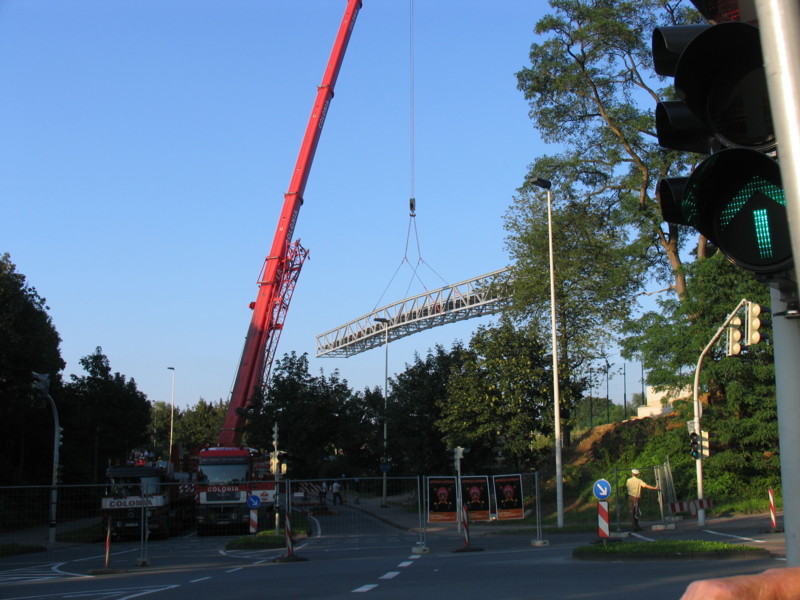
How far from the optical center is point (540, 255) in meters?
41.4

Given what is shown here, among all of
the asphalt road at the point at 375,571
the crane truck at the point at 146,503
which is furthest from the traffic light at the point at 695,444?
the crane truck at the point at 146,503

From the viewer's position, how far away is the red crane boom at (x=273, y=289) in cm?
3272

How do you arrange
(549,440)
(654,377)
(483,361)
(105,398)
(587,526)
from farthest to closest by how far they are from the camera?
(105,398) < (549,440) < (483,361) < (654,377) < (587,526)

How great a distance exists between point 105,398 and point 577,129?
101 ft

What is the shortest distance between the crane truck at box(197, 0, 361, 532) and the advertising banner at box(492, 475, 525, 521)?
284 inches

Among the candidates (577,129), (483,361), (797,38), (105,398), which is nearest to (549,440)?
(483,361)

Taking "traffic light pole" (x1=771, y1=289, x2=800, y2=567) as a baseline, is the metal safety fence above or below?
below

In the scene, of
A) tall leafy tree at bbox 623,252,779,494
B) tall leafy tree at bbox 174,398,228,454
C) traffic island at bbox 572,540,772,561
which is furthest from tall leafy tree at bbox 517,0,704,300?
tall leafy tree at bbox 174,398,228,454

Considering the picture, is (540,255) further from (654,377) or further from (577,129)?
(654,377)

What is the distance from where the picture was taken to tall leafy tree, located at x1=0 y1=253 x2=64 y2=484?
1615 inches

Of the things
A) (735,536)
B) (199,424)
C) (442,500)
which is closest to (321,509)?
(442,500)

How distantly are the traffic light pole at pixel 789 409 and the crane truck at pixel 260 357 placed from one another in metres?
22.9

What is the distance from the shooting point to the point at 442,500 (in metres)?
21.8

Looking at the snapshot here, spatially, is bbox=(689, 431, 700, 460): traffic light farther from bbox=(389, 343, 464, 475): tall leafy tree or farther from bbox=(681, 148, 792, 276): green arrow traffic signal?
bbox=(681, 148, 792, 276): green arrow traffic signal
